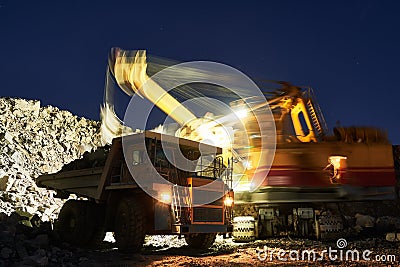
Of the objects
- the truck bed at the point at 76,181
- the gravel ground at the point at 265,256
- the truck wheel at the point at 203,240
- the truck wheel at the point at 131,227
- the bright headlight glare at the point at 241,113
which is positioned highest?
the bright headlight glare at the point at 241,113

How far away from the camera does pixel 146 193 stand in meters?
11.3

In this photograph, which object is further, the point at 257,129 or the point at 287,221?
the point at 257,129

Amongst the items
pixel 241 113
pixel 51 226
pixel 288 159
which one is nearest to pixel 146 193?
pixel 51 226

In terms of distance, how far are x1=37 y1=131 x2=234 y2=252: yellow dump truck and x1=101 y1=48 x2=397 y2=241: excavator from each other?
134 inches

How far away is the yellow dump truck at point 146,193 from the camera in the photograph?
11.2 meters

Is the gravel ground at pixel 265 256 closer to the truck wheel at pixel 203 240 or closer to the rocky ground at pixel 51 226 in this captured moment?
the rocky ground at pixel 51 226

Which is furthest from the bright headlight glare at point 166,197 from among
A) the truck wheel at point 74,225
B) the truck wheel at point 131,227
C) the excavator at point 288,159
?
the excavator at point 288,159

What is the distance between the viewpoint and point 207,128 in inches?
774

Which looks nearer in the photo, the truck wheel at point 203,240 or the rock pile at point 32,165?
the rock pile at point 32,165

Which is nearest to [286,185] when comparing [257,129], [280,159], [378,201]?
[280,159]

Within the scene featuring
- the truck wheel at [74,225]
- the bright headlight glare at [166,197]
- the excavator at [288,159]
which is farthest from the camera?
the excavator at [288,159]

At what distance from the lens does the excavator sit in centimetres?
1616

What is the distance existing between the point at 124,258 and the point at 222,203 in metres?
3.26

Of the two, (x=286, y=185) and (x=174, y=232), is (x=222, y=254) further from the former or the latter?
(x=286, y=185)
